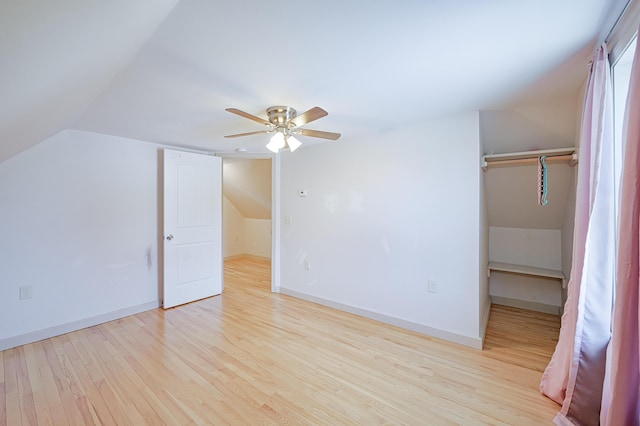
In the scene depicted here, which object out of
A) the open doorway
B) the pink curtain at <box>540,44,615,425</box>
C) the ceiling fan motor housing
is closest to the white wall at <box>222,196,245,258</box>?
the open doorway

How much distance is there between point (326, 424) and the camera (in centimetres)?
155

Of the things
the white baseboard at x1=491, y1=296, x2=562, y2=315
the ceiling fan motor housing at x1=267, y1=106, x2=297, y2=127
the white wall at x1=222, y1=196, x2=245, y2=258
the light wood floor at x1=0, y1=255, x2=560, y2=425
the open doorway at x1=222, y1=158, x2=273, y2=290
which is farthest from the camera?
the white wall at x1=222, y1=196, x2=245, y2=258

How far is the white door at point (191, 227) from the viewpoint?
337 centimetres

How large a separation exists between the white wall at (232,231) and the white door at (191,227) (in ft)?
7.45

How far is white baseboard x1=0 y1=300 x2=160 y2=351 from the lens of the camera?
2414 mm

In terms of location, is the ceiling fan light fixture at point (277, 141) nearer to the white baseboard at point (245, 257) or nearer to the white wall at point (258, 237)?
the white wall at point (258, 237)

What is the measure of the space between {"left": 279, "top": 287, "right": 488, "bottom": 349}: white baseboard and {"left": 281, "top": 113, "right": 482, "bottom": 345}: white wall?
0.02 metres

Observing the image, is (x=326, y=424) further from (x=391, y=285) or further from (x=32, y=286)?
(x=32, y=286)

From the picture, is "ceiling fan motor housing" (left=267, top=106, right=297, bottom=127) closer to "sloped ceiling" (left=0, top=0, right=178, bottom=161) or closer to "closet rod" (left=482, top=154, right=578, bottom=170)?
"sloped ceiling" (left=0, top=0, right=178, bottom=161)

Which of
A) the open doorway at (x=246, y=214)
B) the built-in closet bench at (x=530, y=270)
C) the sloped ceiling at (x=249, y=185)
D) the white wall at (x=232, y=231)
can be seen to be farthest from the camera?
the white wall at (x=232, y=231)

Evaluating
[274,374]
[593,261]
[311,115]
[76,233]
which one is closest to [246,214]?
[76,233]

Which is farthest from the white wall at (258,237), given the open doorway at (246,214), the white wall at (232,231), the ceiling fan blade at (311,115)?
the ceiling fan blade at (311,115)

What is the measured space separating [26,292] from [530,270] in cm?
519

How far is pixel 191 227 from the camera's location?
3592mm
